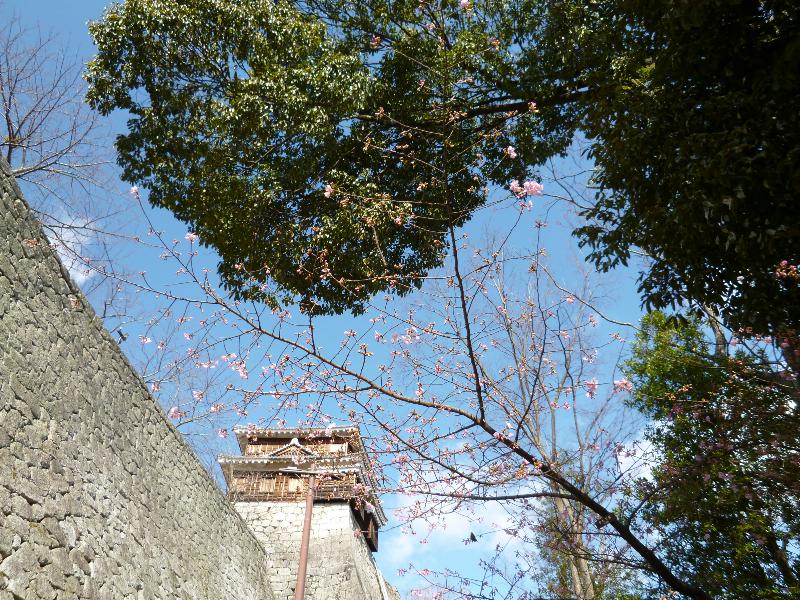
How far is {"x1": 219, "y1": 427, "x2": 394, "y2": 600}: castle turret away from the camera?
49.1ft

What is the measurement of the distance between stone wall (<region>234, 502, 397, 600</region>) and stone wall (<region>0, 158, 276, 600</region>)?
8624mm

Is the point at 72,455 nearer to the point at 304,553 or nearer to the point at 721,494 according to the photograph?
the point at 721,494

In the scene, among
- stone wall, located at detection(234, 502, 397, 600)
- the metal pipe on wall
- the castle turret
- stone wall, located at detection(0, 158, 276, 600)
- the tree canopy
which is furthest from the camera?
the castle turret

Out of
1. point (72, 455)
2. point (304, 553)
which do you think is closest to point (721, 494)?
point (72, 455)

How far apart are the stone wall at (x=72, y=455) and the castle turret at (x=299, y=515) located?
864cm

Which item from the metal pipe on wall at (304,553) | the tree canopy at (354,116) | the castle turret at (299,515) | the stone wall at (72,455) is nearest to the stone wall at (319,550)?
the castle turret at (299,515)

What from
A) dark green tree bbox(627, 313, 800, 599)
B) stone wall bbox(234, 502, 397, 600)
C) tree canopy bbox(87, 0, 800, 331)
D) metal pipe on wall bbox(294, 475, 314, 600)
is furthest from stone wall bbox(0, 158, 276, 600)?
stone wall bbox(234, 502, 397, 600)

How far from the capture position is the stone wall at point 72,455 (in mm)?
4223

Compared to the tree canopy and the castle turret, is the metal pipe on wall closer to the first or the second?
the castle turret

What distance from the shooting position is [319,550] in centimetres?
1565

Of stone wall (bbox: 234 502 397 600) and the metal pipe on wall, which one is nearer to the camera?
the metal pipe on wall

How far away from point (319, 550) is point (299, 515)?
114cm

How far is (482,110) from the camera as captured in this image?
8.05m

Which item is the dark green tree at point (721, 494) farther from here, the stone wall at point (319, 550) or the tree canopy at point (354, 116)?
the stone wall at point (319, 550)
